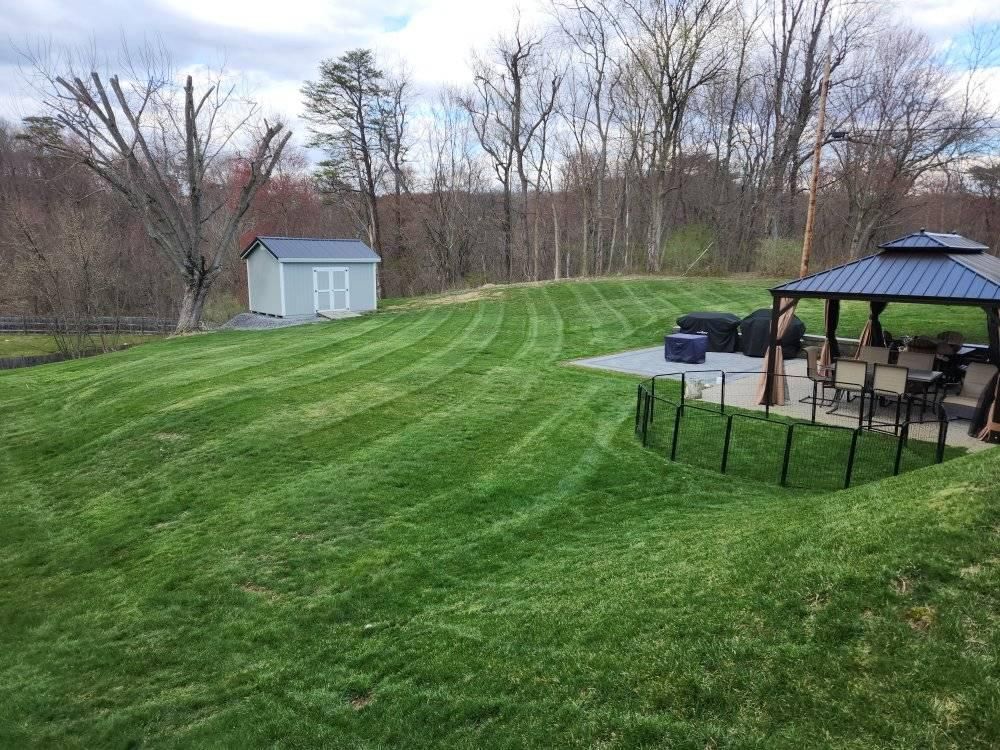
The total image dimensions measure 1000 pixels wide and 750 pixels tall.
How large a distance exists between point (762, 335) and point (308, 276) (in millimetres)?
17889

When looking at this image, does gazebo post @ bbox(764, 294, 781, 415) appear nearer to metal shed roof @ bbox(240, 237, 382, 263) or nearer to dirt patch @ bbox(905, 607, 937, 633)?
dirt patch @ bbox(905, 607, 937, 633)

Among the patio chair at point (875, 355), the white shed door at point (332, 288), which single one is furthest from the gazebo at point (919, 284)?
the white shed door at point (332, 288)

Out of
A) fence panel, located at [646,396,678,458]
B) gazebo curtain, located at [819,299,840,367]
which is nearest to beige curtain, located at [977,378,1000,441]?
gazebo curtain, located at [819,299,840,367]

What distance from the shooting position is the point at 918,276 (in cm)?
983

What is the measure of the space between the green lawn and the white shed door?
13884 millimetres

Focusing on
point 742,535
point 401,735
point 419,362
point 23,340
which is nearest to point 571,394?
point 419,362

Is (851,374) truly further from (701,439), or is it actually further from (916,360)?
(701,439)

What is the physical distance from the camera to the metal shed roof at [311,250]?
25.4m

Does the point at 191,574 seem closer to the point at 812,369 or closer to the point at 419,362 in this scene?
the point at 419,362

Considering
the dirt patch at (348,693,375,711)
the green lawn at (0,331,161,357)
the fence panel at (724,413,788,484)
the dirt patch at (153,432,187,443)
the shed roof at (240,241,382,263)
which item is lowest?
the green lawn at (0,331,161,357)

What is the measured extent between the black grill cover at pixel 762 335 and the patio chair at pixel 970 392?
18.7ft

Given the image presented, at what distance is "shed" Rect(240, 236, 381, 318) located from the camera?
83.5 feet

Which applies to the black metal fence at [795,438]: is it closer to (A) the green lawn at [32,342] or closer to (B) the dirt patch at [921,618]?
(B) the dirt patch at [921,618]

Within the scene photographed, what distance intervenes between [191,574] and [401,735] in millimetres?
3813
